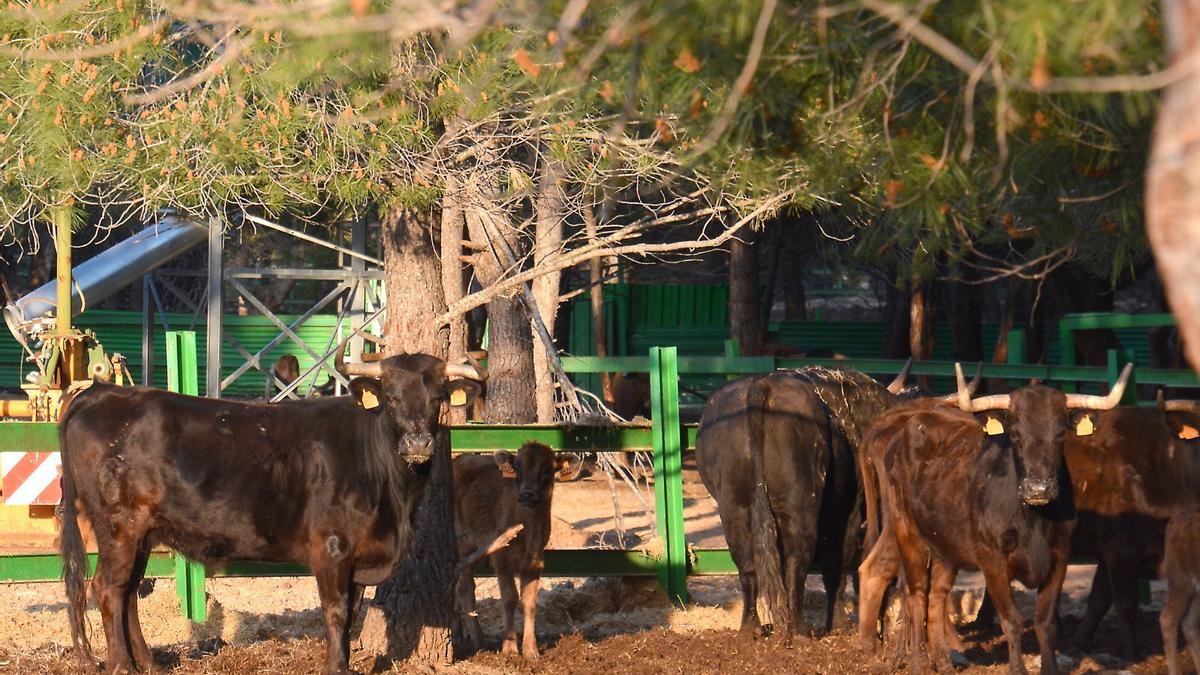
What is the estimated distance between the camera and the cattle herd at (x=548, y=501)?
7688 millimetres

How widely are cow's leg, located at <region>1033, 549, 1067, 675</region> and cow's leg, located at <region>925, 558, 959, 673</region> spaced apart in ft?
2.23

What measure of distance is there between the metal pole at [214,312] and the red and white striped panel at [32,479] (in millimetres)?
9880

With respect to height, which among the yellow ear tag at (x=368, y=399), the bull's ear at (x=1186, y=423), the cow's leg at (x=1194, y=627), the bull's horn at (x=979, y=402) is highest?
the yellow ear tag at (x=368, y=399)

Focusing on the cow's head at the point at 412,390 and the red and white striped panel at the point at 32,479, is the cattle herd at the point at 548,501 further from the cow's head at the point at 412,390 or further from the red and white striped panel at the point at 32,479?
the red and white striped panel at the point at 32,479

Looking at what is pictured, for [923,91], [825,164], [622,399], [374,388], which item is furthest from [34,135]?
[622,399]

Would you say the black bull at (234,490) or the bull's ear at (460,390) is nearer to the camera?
the black bull at (234,490)

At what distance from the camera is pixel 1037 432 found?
7543 mm

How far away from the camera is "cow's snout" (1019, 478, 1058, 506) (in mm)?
7301

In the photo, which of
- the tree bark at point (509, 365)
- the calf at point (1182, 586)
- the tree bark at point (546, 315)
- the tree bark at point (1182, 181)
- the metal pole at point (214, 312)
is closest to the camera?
the tree bark at point (1182, 181)

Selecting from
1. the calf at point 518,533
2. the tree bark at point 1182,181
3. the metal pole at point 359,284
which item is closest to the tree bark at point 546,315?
the calf at point 518,533

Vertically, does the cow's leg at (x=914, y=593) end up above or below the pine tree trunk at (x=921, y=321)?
below

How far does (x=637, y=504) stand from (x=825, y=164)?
1081cm

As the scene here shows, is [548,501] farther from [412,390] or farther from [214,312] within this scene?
[214,312]

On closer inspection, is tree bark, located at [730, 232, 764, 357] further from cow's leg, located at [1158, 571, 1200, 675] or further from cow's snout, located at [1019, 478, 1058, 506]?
cow's snout, located at [1019, 478, 1058, 506]
